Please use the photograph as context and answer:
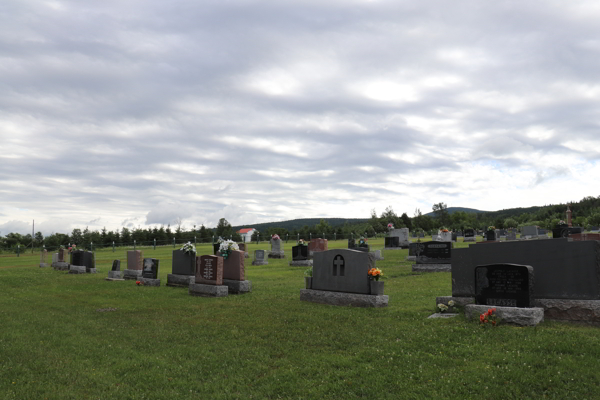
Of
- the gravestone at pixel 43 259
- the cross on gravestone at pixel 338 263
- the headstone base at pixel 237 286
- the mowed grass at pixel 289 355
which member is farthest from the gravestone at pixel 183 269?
the gravestone at pixel 43 259

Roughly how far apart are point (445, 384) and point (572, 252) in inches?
192

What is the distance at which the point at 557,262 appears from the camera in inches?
332

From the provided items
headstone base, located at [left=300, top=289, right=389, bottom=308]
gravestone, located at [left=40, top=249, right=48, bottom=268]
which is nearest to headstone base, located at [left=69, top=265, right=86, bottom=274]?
gravestone, located at [left=40, top=249, right=48, bottom=268]

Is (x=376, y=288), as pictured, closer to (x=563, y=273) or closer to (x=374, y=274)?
(x=374, y=274)

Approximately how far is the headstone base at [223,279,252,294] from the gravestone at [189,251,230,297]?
11.9 inches

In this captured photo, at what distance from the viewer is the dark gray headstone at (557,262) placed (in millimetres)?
8086

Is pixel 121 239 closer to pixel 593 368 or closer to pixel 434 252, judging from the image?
pixel 434 252

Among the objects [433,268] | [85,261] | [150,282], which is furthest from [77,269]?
[433,268]

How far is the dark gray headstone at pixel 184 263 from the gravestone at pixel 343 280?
247 inches

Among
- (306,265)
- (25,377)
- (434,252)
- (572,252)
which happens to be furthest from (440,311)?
(306,265)

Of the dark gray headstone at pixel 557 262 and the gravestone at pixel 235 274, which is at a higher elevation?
the dark gray headstone at pixel 557 262

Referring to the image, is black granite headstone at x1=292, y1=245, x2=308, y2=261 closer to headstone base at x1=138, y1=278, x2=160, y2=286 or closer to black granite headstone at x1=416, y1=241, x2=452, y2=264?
black granite headstone at x1=416, y1=241, x2=452, y2=264

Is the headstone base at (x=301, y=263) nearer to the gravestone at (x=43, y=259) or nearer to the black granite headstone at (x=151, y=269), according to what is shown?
the black granite headstone at (x=151, y=269)

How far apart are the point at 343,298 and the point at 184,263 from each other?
8192mm
